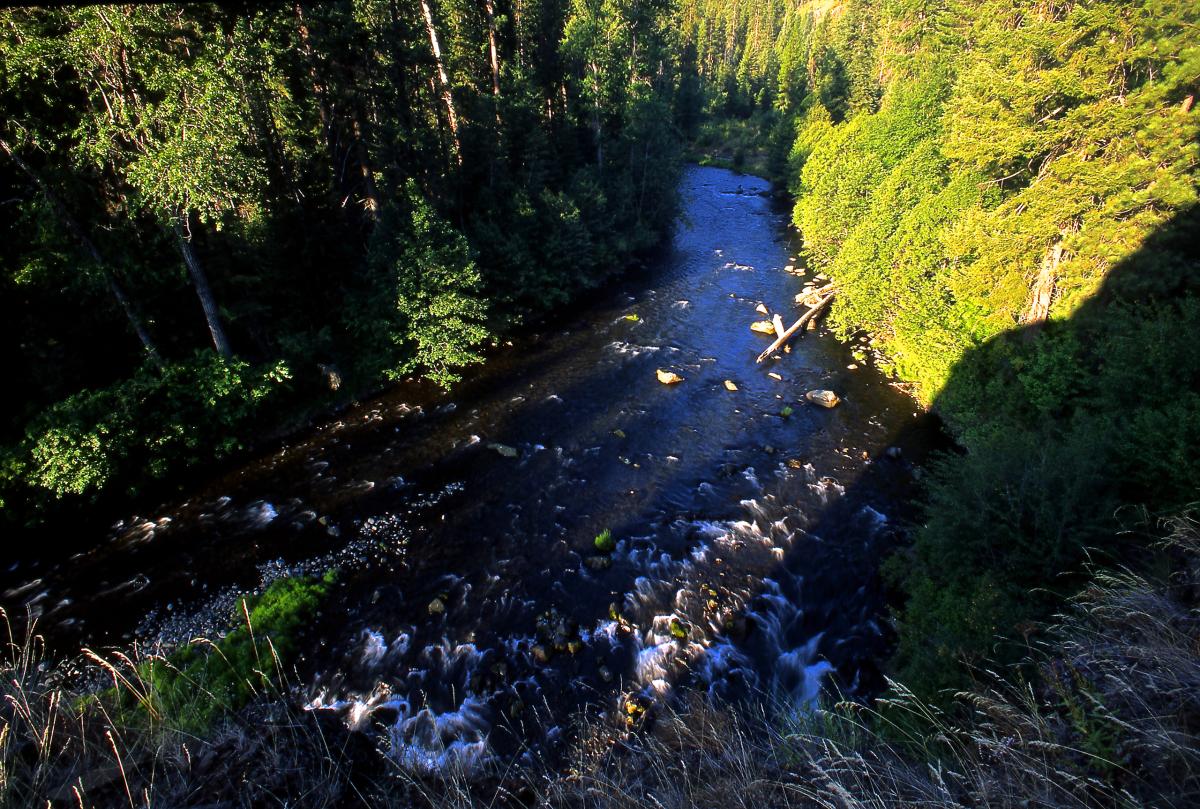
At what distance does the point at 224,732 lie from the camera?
6809 mm

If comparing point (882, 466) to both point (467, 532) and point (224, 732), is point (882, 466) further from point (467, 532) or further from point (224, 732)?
point (224, 732)

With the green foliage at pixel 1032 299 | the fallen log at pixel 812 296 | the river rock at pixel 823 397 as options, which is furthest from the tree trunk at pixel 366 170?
the fallen log at pixel 812 296

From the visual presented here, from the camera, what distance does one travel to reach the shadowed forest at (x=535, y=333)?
20.3ft

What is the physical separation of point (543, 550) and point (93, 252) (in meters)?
17.0

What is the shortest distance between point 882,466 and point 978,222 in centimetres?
1003

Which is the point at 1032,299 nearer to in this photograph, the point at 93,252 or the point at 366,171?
the point at 366,171

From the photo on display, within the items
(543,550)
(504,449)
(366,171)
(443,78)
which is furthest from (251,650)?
(443,78)

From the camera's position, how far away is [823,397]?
23188mm

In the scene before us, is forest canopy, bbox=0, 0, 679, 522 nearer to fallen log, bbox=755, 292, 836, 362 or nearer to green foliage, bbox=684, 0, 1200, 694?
fallen log, bbox=755, 292, 836, 362

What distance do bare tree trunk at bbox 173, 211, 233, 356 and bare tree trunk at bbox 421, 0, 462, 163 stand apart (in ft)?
45.8

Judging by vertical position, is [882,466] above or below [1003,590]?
below

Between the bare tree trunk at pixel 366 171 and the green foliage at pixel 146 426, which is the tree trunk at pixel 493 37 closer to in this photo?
the bare tree trunk at pixel 366 171

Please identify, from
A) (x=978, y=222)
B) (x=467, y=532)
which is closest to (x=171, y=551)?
(x=467, y=532)

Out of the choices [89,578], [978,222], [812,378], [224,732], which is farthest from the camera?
[812,378]
